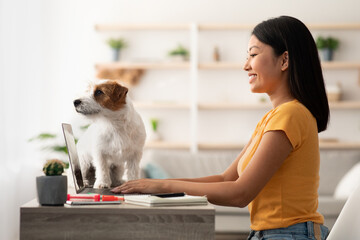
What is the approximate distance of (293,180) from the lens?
142cm

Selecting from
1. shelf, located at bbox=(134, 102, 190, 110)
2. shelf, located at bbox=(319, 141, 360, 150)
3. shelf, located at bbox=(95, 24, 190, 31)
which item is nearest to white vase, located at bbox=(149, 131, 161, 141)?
shelf, located at bbox=(134, 102, 190, 110)

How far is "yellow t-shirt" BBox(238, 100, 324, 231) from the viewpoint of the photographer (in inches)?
54.7

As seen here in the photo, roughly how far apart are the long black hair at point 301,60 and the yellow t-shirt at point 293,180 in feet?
0.16

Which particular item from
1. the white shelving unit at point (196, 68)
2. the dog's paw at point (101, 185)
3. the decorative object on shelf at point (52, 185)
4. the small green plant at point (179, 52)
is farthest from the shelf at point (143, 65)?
the decorative object on shelf at point (52, 185)

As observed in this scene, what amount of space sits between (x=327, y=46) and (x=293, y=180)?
4.31 m

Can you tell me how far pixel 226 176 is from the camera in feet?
5.83

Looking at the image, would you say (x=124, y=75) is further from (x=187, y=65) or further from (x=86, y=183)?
(x=86, y=183)

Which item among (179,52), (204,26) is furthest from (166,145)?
(204,26)

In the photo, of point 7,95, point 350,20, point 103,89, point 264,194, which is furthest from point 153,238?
point 350,20

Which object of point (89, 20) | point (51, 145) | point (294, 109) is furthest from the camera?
point (89, 20)

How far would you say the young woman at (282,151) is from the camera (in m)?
1.37

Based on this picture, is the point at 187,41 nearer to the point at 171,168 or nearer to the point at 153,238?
the point at 171,168

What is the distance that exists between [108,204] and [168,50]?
450 cm

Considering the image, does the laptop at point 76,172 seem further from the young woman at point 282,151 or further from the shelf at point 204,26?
the shelf at point 204,26
